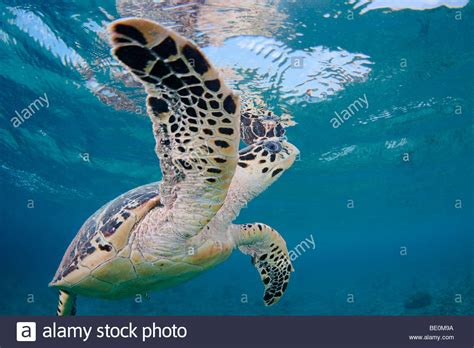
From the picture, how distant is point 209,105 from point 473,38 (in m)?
8.92

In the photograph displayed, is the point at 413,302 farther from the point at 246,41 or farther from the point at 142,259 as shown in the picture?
the point at 142,259

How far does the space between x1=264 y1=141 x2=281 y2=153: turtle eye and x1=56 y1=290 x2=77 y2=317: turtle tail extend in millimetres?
3915

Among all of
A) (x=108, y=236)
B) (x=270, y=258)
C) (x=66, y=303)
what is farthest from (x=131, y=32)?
(x=66, y=303)

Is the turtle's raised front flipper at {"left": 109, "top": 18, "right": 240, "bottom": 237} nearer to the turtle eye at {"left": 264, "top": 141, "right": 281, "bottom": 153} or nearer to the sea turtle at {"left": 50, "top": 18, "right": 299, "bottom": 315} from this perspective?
the sea turtle at {"left": 50, "top": 18, "right": 299, "bottom": 315}

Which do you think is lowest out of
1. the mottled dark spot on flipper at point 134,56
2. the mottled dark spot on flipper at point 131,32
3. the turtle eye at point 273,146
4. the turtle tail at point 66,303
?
the turtle tail at point 66,303

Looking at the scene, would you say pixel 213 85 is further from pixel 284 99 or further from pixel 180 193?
pixel 284 99

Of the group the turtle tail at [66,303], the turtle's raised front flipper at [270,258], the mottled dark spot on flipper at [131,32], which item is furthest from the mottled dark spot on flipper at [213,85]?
the turtle tail at [66,303]

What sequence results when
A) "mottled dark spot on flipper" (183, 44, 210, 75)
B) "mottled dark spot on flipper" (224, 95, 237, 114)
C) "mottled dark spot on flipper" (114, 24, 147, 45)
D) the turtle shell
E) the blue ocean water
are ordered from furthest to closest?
the blue ocean water < the turtle shell < "mottled dark spot on flipper" (224, 95, 237, 114) < "mottled dark spot on flipper" (183, 44, 210, 75) < "mottled dark spot on flipper" (114, 24, 147, 45)

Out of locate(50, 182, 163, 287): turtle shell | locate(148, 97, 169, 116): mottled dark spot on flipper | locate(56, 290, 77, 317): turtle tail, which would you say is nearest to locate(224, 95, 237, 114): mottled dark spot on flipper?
locate(148, 97, 169, 116): mottled dark spot on flipper

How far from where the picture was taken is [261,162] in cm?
369

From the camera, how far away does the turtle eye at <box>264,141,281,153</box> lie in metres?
3.72

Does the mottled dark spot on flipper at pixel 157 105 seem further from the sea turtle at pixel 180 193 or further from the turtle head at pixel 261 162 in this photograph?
the turtle head at pixel 261 162

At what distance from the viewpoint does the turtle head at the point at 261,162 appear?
369cm

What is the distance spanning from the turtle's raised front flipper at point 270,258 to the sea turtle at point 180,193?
2 cm
